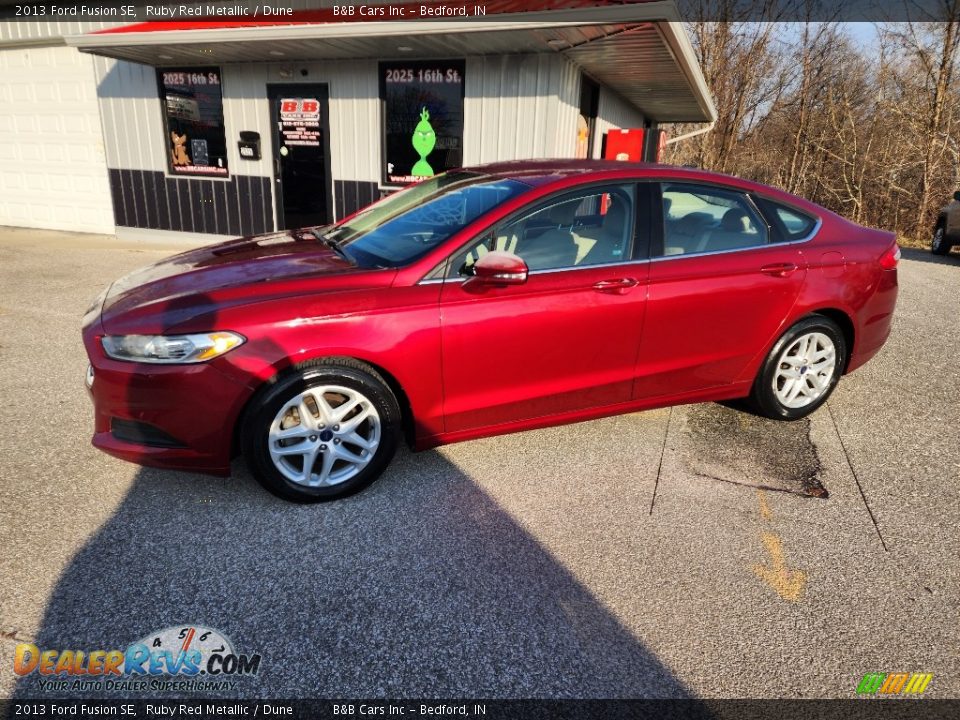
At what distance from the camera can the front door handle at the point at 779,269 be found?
3701mm

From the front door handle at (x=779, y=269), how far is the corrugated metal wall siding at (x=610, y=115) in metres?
8.10

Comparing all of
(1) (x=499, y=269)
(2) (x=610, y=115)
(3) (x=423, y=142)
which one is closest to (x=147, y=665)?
(1) (x=499, y=269)

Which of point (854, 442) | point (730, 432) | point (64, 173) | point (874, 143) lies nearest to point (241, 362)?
point (730, 432)

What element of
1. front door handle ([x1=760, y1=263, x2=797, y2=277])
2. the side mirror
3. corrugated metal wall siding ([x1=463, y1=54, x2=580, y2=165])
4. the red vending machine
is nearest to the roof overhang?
corrugated metal wall siding ([x1=463, y1=54, x2=580, y2=165])

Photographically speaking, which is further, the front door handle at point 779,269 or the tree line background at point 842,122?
the tree line background at point 842,122

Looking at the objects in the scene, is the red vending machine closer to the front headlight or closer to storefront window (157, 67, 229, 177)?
storefront window (157, 67, 229, 177)

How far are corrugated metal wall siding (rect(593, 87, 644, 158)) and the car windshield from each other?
7.98 meters

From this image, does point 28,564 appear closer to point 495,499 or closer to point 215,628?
point 215,628

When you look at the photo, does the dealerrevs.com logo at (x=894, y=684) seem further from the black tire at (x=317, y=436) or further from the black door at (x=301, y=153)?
the black door at (x=301, y=153)

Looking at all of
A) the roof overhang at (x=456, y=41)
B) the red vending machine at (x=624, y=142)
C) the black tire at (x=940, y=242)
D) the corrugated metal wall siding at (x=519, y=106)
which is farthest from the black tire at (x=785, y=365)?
the black tire at (x=940, y=242)

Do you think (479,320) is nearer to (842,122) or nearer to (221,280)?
(221,280)

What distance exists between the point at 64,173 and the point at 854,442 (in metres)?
13.5

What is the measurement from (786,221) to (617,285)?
52.9 inches

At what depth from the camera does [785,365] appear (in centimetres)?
400
